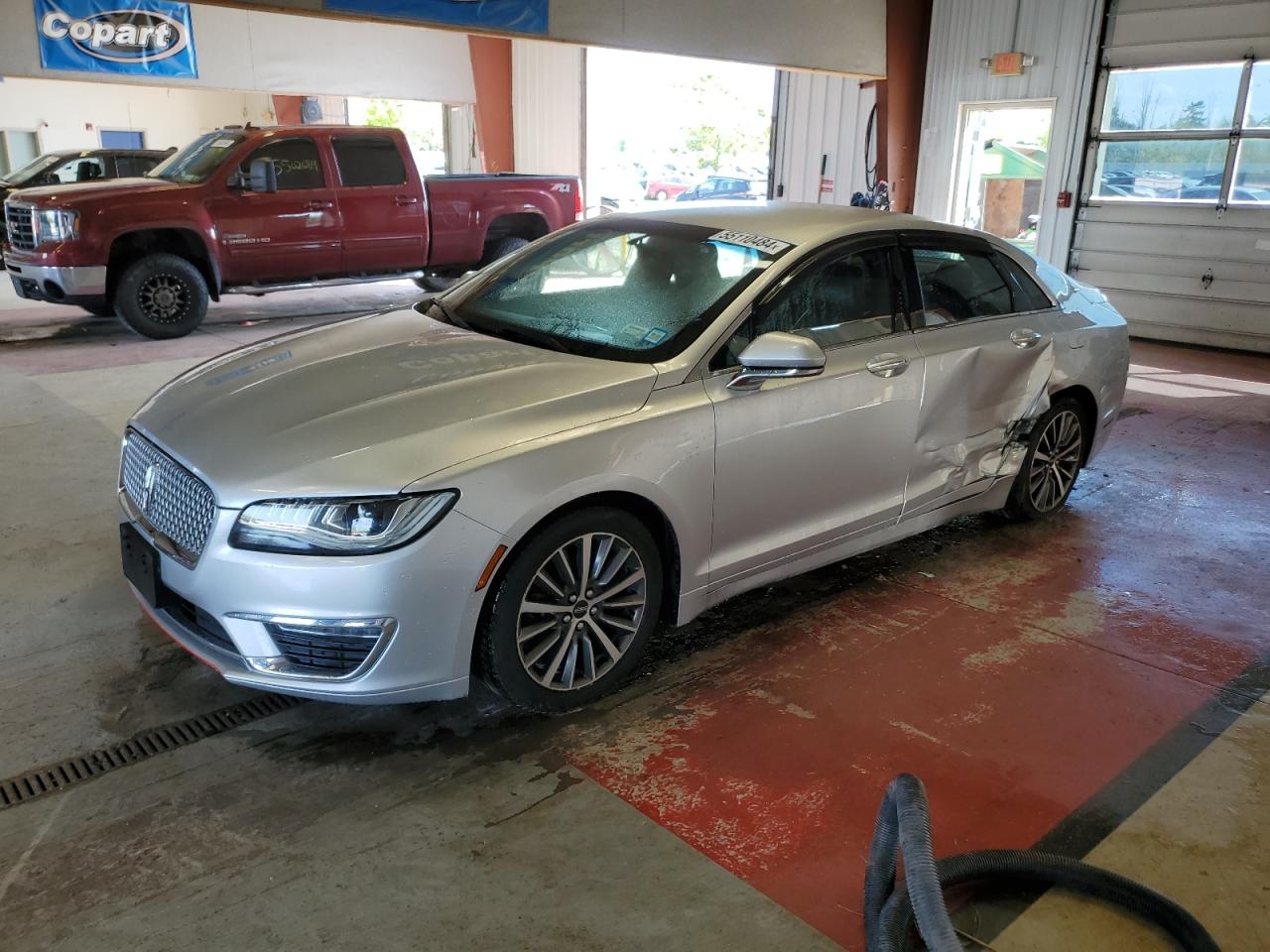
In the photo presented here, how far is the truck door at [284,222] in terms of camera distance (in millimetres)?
9562

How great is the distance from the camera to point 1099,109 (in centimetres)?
1163

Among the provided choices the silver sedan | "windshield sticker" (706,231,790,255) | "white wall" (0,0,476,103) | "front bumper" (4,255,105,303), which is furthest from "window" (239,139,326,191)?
"windshield sticker" (706,231,790,255)

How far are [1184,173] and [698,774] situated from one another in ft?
35.7

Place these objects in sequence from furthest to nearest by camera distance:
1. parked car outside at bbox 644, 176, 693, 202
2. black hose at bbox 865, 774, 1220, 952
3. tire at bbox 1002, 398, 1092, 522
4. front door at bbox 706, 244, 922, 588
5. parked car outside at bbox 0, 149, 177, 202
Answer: parked car outside at bbox 644, 176, 693, 202, parked car outside at bbox 0, 149, 177, 202, tire at bbox 1002, 398, 1092, 522, front door at bbox 706, 244, 922, 588, black hose at bbox 865, 774, 1220, 952

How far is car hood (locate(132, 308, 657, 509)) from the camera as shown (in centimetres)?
276

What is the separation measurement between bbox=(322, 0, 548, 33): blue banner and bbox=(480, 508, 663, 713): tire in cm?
661

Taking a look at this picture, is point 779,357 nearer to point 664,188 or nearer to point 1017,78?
point 1017,78

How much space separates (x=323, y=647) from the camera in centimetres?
275

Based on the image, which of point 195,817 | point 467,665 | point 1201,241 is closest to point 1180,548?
point 467,665

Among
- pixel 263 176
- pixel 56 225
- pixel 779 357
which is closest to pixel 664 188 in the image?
pixel 263 176

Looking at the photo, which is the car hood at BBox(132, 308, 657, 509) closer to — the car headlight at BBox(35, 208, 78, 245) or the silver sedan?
the silver sedan

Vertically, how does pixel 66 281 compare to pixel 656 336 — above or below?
below

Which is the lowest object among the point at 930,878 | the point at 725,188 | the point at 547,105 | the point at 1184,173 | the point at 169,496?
the point at 930,878

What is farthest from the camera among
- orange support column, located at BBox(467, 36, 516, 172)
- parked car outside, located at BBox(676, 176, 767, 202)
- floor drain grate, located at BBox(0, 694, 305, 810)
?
parked car outside, located at BBox(676, 176, 767, 202)
